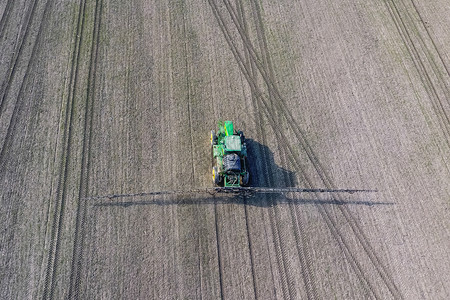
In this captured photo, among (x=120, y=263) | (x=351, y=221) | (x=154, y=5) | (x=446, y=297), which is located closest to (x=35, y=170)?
(x=120, y=263)

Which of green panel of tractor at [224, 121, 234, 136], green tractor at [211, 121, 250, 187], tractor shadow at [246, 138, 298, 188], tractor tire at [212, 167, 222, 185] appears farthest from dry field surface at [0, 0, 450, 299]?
green panel of tractor at [224, 121, 234, 136]

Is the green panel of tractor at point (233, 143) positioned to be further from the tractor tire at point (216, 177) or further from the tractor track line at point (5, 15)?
the tractor track line at point (5, 15)

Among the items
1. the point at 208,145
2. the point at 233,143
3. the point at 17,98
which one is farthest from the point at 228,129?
the point at 17,98

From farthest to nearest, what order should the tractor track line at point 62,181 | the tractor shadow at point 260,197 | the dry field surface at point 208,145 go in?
the tractor shadow at point 260,197, the dry field surface at point 208,145, the tractor track line at point 62,181

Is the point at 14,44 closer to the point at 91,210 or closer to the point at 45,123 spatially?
the point at 45,123

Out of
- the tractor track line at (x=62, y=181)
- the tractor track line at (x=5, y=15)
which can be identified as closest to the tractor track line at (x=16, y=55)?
the tractor track line at (x=5, y=15)

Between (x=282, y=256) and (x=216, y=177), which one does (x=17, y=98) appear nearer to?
(x=216, y=177)

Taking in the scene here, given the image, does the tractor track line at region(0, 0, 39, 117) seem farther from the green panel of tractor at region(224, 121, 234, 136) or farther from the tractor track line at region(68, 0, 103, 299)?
the green panel of tractor at region(224, 121, 234, 136)
